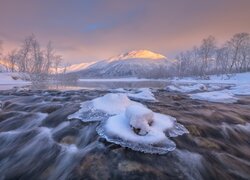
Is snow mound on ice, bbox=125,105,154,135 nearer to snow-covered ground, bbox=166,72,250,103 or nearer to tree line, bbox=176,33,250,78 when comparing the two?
snow-covered ground, bbox=166,72,250,103

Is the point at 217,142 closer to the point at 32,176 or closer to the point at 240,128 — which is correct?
the point at 240,128

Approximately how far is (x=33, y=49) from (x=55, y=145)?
6564cm

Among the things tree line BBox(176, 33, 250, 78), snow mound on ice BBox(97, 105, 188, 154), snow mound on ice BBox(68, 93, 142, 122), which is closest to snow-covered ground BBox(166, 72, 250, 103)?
snow mound on ice BBox(68, 93, 142, 122)

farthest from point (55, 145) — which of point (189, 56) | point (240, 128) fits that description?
point (189, 56)

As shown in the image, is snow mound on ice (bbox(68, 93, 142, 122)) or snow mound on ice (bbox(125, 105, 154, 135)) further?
snow mound on ice (bbox(68, 93, 142, 122))

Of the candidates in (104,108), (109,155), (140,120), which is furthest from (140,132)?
(104,108)

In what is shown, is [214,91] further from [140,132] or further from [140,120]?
[140,132]

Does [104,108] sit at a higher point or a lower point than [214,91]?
higher

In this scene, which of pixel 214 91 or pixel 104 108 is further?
pixel 214 91

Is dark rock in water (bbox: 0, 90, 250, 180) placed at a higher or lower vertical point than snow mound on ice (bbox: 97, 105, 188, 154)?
lower

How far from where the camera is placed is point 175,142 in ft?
14.8

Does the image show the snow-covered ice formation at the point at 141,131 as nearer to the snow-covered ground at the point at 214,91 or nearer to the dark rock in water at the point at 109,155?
the dark rock in water at the point at 109,155

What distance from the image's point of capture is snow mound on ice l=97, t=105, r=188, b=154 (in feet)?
13.0

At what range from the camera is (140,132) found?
13.8 feet
